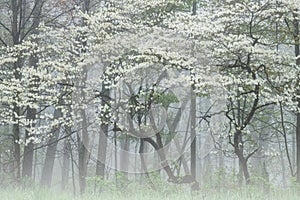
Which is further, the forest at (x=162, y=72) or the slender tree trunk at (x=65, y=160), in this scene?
the slender tree trunk at (x=65, y=160)

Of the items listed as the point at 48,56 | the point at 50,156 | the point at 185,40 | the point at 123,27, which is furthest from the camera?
the point at 50,156

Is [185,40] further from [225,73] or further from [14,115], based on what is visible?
[14,115]

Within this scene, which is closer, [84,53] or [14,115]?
[84,53]

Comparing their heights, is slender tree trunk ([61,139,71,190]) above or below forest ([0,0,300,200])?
below

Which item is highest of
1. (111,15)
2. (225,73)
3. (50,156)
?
(111,15)

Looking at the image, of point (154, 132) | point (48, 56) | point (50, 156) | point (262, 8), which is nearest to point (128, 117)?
point (154, 132)

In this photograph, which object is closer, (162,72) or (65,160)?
(162,72)

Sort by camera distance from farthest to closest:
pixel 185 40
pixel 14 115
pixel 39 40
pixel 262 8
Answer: pixel 39 40, pixel 14 115, pixel 185 40, pixel 262 8

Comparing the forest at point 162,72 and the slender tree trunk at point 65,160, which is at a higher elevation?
the forest at point 162,72

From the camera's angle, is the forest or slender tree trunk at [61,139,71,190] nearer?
the forest

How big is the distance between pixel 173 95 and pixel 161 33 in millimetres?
2908

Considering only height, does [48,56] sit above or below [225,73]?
above

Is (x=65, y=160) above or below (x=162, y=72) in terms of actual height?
below

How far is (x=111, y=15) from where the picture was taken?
1300cm
